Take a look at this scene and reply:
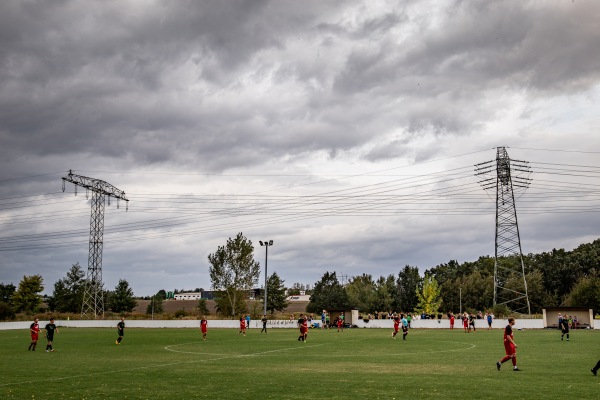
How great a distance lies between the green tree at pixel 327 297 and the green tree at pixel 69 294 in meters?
52.2

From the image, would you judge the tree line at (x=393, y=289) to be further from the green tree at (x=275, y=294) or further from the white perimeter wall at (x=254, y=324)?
the white perimeter wall at (x=254, y=324)

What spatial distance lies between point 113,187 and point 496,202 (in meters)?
58.9

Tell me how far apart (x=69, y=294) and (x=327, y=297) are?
190 feet

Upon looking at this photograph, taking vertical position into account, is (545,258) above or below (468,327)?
above

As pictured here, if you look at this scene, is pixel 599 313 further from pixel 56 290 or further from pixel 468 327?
pixel 56 290

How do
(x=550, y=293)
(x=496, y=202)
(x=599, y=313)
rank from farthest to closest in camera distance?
1. (x=550, y=293)
2. (x=599, y=313)
3. (x=496, y=202)

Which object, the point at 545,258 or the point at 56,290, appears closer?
the point at 545,258

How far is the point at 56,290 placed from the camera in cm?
13375

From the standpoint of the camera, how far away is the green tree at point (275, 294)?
135500mm

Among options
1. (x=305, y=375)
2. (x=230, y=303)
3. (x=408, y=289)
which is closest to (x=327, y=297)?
(x=408, y=289)

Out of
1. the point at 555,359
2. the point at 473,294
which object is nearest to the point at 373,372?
the point at 555,359

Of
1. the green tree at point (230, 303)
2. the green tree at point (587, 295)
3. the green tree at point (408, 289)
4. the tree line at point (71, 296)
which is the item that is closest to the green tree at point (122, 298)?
the tree line at point (71, 296)

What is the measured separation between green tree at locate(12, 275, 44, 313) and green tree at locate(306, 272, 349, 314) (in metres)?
58.5

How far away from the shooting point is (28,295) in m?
117
